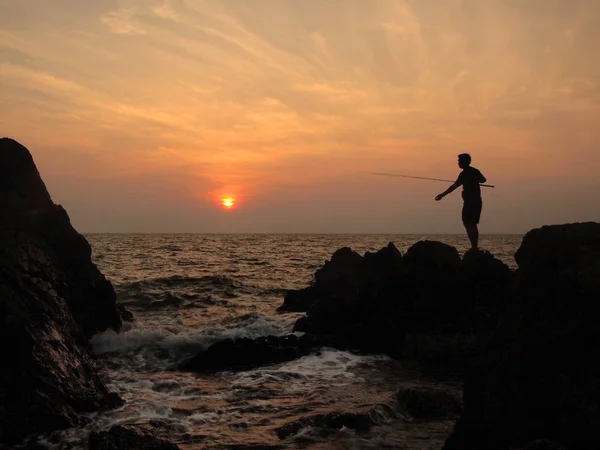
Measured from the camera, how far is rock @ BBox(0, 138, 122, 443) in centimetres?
719

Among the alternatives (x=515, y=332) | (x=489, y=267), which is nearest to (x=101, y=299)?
(x=489, y=267)

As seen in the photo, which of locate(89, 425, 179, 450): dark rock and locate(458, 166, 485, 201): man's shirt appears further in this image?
locate(458, 166, 485, 201): man's shirt

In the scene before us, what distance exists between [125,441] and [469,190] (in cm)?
941

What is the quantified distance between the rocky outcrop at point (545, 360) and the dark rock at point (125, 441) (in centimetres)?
326

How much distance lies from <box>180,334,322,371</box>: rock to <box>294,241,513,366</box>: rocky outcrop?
1.64m

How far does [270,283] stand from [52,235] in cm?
1747

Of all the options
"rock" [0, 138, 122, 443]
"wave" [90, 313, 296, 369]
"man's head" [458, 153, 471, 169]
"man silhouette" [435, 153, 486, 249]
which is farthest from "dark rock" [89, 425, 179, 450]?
"man's head" [458, 153, 471, 169]

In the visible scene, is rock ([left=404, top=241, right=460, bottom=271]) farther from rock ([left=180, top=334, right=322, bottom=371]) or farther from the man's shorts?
rock ([left=180, top=334, right=322, bottom=371])

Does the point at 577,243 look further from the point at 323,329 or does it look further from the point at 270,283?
the point at 270,283

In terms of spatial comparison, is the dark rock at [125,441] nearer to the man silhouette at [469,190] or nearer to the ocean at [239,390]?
the ocean at [239,390]

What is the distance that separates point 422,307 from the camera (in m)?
13.0

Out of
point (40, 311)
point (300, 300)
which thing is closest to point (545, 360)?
point (40, 311)

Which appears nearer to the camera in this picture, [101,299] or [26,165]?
[26,165]

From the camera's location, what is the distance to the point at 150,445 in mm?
5906
